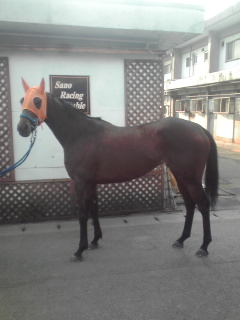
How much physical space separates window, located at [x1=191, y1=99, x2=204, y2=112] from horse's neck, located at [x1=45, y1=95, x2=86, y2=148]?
17.6 metres

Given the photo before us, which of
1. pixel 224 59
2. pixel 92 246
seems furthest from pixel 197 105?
pixel 92 246

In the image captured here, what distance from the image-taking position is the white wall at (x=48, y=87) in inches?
195

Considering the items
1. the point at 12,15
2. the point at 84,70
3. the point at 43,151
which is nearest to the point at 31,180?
the point at 43,151

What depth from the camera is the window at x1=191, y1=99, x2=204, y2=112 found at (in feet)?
66.1

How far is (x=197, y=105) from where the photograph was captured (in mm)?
20625

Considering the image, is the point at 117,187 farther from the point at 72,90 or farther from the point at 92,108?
the point at 72,90

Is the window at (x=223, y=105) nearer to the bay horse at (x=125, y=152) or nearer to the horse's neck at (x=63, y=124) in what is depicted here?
the bay horse at (x=125, y=152)

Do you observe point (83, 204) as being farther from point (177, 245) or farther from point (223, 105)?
point (223, 105)

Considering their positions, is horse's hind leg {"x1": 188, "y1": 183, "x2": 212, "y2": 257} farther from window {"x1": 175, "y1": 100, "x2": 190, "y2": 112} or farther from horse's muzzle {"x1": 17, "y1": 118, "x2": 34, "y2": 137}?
window {"x1": 175, "y1": 100, "x2": 190, "y2": 112}

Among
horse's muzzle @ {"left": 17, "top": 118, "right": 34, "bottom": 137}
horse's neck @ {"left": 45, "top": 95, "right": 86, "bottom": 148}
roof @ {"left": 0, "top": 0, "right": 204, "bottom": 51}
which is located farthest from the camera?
roof @ {"left": 0, "top": 0, "right": 204, "bottom": 51}

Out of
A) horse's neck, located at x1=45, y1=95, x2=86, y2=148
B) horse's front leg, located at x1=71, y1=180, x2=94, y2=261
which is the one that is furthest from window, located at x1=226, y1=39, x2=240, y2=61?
horse's front leg, located at x1=71, y1=180, x2=94, y2=261

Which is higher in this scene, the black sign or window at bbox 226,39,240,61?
window at bbox 226,39,240,61

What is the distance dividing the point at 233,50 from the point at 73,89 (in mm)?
17513

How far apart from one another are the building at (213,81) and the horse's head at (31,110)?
1329 cm
